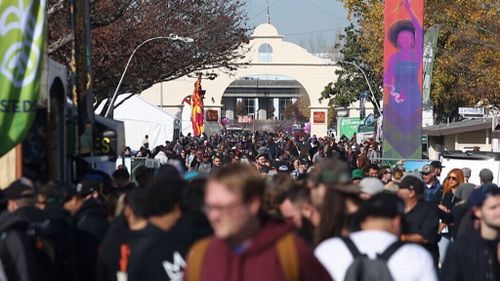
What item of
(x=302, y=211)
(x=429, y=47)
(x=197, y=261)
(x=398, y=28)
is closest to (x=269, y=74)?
(x=429, y=47)

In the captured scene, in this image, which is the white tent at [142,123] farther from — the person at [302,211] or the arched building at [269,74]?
the person at [302,211]

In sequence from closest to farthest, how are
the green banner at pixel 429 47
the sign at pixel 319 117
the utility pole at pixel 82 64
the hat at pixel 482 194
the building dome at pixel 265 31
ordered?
the hat at pixel 482 194
the utility pole at pixel 82 64
the green banner at pixel 429 47
the sign at pixel 319 117
the building dome at pixel 265 31

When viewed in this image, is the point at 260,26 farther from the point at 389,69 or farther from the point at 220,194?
the point at 220,194

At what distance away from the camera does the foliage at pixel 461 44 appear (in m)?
38.5

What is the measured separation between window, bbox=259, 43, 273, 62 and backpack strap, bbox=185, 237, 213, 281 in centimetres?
9808

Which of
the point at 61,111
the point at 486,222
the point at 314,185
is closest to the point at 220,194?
the point at 314,185

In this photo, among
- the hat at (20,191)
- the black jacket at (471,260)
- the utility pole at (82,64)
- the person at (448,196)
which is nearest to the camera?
the black jacket at (471,260)

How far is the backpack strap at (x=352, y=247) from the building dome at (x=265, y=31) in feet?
318

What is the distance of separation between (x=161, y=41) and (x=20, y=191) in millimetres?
34627

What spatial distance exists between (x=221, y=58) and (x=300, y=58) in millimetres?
59283

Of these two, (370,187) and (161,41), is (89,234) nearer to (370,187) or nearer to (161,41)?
(370,187)

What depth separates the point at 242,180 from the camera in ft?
16.4

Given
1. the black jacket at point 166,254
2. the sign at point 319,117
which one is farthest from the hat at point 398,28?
the sign at point 319,117

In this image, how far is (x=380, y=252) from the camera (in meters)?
6.29
